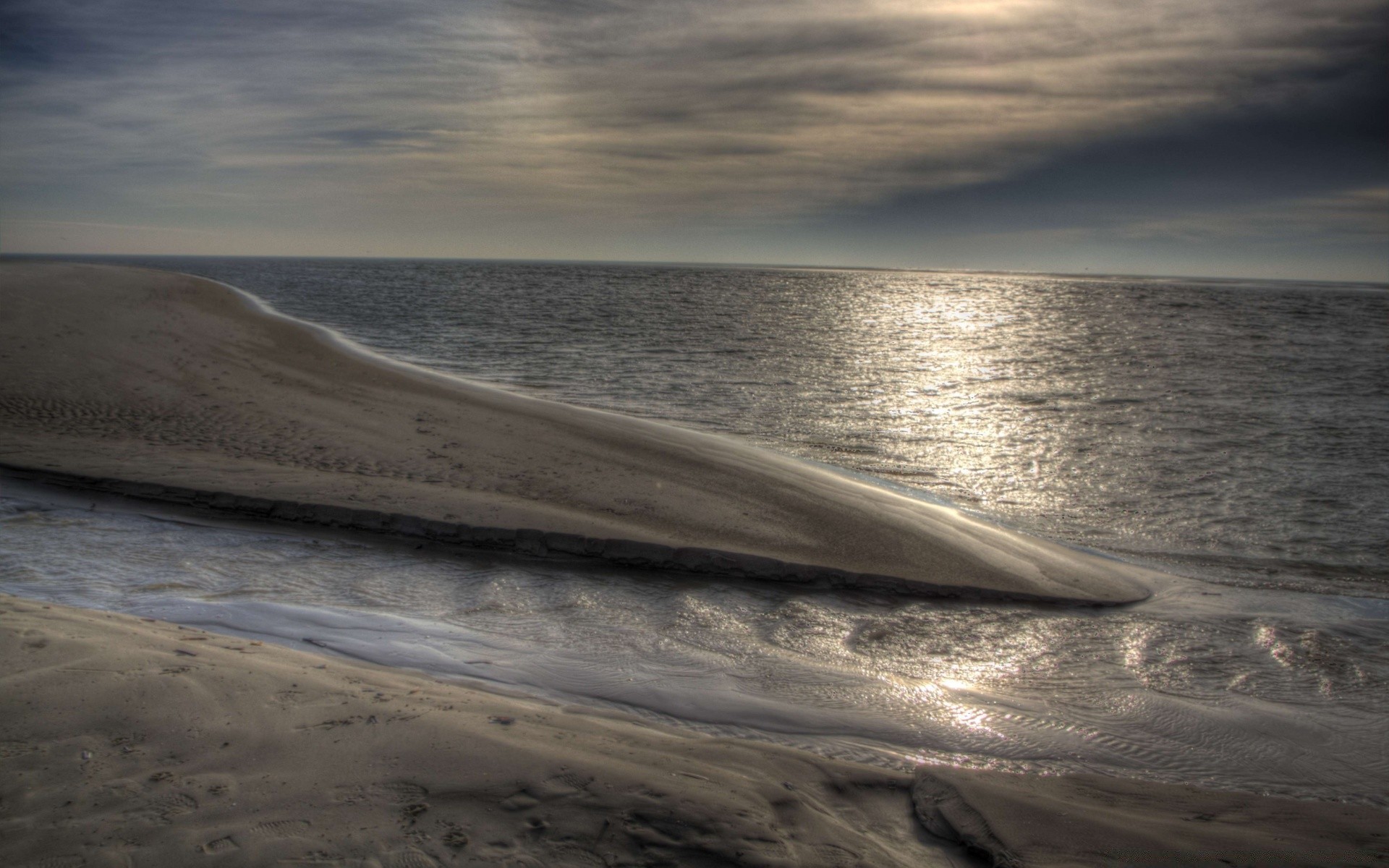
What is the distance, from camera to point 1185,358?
2667 cm

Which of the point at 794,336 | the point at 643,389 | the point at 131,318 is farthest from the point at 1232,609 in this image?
the point at 794,336

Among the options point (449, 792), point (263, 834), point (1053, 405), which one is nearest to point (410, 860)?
point (449, 792)

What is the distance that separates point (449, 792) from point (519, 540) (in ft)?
14.1

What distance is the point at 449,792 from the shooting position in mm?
3102

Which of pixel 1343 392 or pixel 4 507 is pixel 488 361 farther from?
pixel 1343 392

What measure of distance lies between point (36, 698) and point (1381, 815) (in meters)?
6.43

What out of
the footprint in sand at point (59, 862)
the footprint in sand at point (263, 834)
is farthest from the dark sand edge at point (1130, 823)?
the footprint in sand at point (59, 862)

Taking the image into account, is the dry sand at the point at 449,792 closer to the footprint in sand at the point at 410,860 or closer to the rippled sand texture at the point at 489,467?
the footprint in sand at the point at 410,860

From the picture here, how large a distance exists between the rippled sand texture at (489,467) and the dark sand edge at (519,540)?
3 centimetres

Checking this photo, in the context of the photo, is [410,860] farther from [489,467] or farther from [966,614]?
[489,467]

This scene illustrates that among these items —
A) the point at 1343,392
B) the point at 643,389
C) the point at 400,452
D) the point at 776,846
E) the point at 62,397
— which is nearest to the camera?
the point at 776,846

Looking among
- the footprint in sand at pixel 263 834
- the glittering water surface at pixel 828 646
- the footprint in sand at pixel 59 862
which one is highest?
the footprint in sand at pixel 59 862

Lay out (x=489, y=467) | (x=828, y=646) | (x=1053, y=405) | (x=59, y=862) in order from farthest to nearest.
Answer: (x=1053, y=405), (x=489, y=467), (x=828, y=646), (x=59, y=862)

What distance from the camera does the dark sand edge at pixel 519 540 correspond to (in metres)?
6.93
